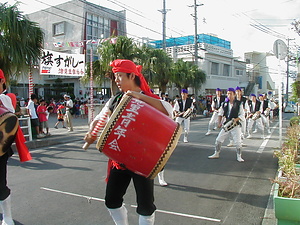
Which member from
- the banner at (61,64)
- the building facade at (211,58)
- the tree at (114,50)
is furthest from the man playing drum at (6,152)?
the building facade at (211,58)

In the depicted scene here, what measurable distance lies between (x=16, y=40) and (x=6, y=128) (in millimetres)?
6994

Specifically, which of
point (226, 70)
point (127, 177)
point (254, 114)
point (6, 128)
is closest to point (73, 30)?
point (254, 114)

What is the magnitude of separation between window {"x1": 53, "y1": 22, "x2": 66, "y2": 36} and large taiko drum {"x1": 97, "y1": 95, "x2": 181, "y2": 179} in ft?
86.6

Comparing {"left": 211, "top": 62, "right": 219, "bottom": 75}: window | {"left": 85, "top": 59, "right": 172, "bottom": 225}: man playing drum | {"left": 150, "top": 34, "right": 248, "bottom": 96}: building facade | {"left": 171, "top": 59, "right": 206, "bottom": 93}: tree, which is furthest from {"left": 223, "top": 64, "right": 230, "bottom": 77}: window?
{"left": 85, "top": 59, "right": 172, "bottom": 225}: man playing drum

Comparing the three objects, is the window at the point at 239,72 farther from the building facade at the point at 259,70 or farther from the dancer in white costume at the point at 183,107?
the dancer in white costume at the point at 183,107

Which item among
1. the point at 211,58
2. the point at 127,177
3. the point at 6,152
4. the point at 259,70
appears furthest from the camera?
the point at 259,70

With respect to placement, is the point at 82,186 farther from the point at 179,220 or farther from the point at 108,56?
the point at 108,56

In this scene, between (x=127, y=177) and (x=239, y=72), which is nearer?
(x=127, y=177)

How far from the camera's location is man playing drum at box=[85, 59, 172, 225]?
7.74 ft

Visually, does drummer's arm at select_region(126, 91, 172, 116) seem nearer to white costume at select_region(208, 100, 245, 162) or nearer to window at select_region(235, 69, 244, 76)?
white costume at select_region(208, 100, 245, 162)

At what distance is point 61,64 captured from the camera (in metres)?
11.9

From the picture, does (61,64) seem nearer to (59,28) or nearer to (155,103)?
(155,103)

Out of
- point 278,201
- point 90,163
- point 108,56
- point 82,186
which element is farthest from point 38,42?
point 278,201

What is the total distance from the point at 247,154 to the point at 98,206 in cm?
505
